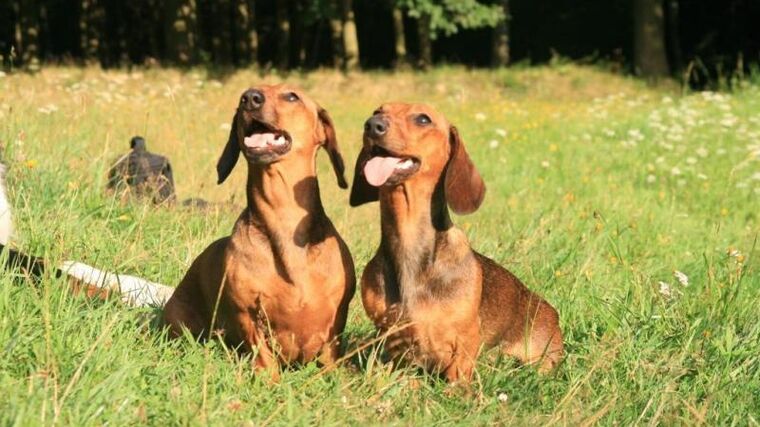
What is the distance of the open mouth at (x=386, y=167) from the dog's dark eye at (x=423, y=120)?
15 cm

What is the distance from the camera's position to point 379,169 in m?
4.07

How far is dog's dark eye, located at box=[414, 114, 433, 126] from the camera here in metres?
4.18

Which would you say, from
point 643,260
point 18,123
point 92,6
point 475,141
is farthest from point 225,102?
point 92,6

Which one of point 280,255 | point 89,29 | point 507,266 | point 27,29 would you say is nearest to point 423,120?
point 280,255

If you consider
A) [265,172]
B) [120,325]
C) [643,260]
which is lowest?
[643,260]

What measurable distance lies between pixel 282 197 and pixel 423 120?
2.31 ft

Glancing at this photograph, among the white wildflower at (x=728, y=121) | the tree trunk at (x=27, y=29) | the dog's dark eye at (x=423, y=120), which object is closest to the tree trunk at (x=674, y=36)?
the white wildflower at (x=728, y=121)

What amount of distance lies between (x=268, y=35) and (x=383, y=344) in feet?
117

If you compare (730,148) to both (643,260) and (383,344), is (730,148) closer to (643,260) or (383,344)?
(643,260)

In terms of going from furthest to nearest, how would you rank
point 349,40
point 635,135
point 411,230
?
point 349,40 → point 635,135 → point 411,230

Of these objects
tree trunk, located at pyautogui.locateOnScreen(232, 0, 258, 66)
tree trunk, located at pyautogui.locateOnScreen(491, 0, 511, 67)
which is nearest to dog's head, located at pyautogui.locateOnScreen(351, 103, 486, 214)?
tree trunk, located at pyautogui.locateOnScreen(491, 0, 511, 67)

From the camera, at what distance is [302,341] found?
431 cm

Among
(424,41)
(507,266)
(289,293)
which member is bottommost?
(507,266)

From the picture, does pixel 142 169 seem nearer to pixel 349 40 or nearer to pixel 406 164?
pixel 406 164
